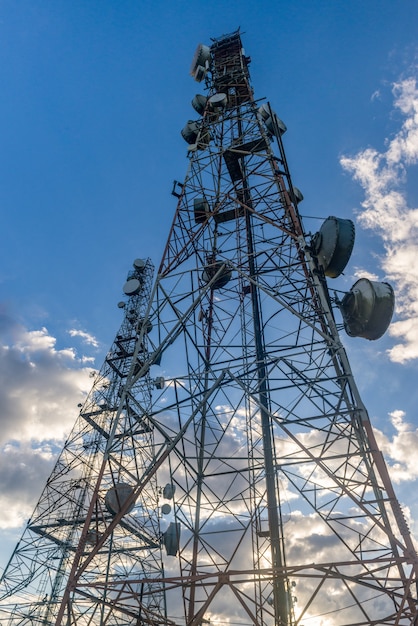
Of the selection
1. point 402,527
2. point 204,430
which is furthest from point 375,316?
point 204,430

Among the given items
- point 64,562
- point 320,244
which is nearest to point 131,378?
point 320,244

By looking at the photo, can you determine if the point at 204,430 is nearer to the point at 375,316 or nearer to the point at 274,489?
the point at 274,489

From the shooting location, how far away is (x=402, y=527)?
8125mm

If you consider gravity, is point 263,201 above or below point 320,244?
above

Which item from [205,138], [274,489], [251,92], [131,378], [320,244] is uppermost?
[251,92]

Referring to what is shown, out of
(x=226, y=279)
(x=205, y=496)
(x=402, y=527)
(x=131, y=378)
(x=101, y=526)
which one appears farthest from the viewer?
(x=101, y=526)

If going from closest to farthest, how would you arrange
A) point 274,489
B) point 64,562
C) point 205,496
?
point 274,489, point 205,496, point 64,562

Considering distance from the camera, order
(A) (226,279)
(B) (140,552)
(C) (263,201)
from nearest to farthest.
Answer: (C) (263,201), (A) (226,279), (B) (140,552)

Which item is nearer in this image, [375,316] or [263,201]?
[375,316]

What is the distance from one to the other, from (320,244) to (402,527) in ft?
26.1

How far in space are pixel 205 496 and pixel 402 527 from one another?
7.88 m

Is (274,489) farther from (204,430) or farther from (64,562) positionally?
(64,562)

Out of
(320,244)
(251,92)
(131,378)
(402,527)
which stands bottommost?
(402,527)

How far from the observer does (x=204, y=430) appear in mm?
15141
